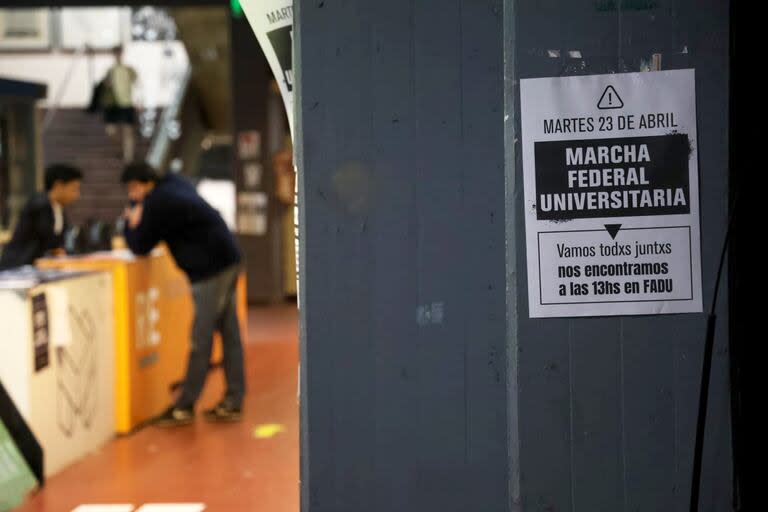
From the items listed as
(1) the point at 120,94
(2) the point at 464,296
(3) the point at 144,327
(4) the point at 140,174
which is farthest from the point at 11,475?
(1) the point at 120,94

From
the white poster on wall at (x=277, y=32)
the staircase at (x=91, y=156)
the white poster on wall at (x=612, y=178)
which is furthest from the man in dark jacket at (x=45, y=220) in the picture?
the staircase at (x=91, y=156)

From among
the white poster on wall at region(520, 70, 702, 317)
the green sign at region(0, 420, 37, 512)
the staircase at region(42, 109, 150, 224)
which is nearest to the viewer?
the white poster on wall at region(520, 70, 702, 317)

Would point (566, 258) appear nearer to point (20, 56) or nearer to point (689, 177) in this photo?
point (689, 177)

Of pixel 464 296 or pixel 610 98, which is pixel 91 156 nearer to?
pixel 464 296

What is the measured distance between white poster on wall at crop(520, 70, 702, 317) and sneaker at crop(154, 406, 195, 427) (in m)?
4.45

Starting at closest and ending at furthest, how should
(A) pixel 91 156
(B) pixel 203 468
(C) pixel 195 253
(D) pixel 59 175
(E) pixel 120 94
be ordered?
1. (B) pixel 203 468
2. (C) pixel 195 253
3. (D) pixel 59 175
4. (E) pixel 120 94
5. (A) pixel 91 156

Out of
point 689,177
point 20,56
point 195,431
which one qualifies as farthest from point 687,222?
point 20,56

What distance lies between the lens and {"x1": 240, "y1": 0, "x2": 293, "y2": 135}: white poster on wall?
3.70m

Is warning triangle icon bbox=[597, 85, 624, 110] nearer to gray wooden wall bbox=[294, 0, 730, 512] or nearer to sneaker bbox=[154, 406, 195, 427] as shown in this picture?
gray wooden wall bbox=[294, 0, 730, 512]

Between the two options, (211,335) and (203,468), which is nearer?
(203,468)

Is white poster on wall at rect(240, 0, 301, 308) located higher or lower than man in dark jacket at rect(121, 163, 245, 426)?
higher

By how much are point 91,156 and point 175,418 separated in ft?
34.0

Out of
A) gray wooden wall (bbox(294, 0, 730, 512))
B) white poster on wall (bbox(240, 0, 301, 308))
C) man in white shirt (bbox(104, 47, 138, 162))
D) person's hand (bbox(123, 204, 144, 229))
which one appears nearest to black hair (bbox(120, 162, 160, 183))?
person's hand (bbox(123, 204, 144, 229))

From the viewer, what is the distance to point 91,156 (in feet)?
55.3
